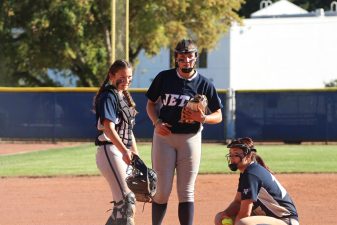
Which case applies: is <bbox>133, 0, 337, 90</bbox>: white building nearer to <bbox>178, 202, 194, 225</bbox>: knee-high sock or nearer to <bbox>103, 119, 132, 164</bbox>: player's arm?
<bbox>178, 202, 194, 225</bbox>: knee-high sock

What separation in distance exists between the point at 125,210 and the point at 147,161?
11152 millimetres

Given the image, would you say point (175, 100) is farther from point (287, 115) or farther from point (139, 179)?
point (287, 115)

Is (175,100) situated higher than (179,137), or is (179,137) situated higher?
(175,100)

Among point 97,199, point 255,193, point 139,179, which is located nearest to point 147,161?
point 97,199

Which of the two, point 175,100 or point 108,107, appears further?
point 175,100

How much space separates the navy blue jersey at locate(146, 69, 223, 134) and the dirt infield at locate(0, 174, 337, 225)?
217 centimetres

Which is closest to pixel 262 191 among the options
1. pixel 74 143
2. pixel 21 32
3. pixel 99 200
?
pixel 99 200

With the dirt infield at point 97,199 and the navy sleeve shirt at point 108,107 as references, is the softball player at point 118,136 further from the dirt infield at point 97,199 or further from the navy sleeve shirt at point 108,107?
the dirt infield at point 97,199

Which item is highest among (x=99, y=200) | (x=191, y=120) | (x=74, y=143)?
(x=191, y=120)

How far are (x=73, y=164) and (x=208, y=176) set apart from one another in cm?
409

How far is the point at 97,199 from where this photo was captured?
37.6 feet

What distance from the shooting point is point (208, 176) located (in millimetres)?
14773

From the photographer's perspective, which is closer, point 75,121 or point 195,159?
point 195,159

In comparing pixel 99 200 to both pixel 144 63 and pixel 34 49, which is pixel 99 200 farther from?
pixel 144 63
